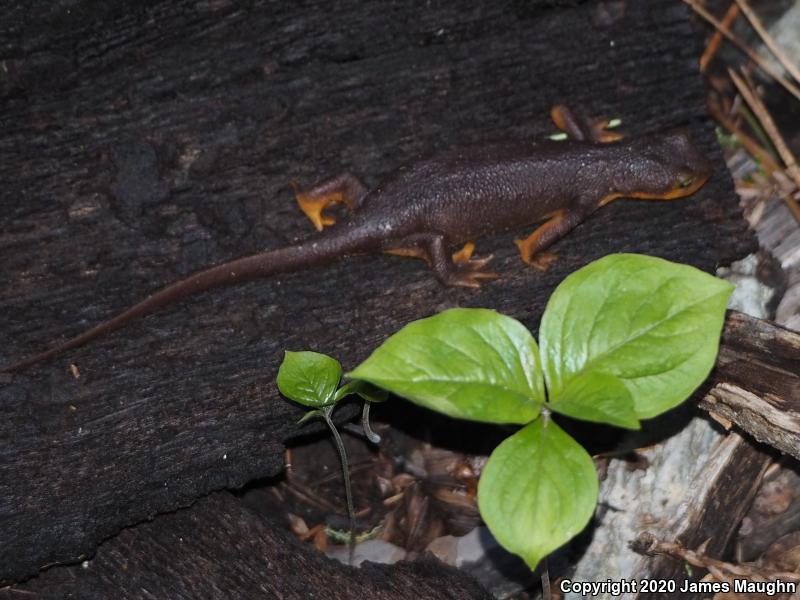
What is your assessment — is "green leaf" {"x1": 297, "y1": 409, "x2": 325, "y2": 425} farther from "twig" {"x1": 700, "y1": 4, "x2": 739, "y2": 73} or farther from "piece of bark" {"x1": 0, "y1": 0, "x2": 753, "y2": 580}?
"twig" {"x1": 700, "y1": 4, "x2": 739, "y2": 73}

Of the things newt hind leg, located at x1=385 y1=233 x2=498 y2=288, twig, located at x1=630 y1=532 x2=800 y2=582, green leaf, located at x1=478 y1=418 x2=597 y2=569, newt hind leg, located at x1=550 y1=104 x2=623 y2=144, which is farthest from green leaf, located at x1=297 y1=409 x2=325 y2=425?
newt hind leg, located at x1=550 y1=104 x2=623 y2=144

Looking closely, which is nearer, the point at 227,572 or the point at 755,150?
the point at 227,572

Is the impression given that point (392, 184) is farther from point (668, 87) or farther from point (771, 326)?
Answer: point (771, 326)

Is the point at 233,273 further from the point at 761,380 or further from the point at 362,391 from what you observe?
the point at 761,380

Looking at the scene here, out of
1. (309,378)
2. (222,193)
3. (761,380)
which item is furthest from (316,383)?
(761,380)

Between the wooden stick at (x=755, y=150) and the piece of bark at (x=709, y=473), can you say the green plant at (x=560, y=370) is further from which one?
the wooden stick at (x=755, y=150)

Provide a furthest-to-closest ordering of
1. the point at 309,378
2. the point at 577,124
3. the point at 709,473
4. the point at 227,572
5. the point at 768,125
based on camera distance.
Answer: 1. the point at 768,125
2. the point at 577,124
3. the point at 709,473
4. the point at 227,572
5. the point at 309,378
